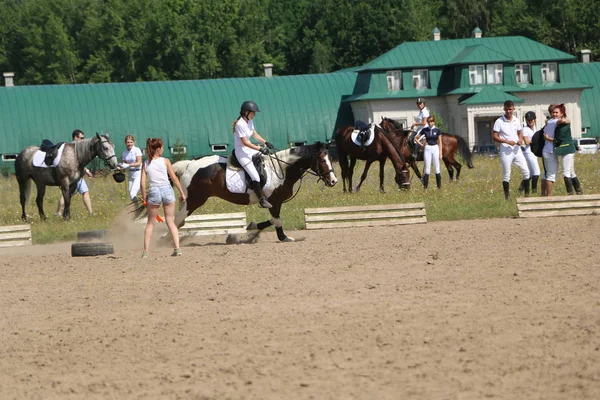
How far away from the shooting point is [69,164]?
2328cm

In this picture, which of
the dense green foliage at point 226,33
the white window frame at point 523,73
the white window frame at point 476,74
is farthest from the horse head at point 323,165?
the dense green foliage at point 226,33

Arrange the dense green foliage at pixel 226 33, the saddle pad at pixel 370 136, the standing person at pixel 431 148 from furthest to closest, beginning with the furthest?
the dense green foliage at pixel 226 33 → the saddle pad at pixel 370 136 → the standing person at pixel 431 148

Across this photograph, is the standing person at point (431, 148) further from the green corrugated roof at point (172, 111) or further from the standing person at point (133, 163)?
the green corrugated roof at point (172, 111)

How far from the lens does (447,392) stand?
7938 mm

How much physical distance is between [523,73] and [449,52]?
4690 millimetres

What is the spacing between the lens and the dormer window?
67.8 metres

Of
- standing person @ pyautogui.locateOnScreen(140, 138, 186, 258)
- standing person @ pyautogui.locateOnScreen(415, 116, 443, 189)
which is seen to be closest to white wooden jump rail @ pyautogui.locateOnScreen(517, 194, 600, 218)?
standing person @ pyautogui.locateOnScreen(415, 116, 443, 189)

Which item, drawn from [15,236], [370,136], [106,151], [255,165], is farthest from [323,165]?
[370,136]

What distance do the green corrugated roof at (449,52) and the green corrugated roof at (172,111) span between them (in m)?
5.84

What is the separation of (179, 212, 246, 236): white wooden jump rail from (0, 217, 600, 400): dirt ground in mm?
2742

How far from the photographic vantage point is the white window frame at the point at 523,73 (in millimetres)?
68438

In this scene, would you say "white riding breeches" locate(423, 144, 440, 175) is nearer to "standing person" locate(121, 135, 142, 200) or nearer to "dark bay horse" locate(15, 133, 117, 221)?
"standing person" locate(121, 135, 142, 200)

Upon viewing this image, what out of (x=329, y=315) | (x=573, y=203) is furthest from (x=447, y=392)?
(x=573, y=203)

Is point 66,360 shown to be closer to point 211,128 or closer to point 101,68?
point 211,128
